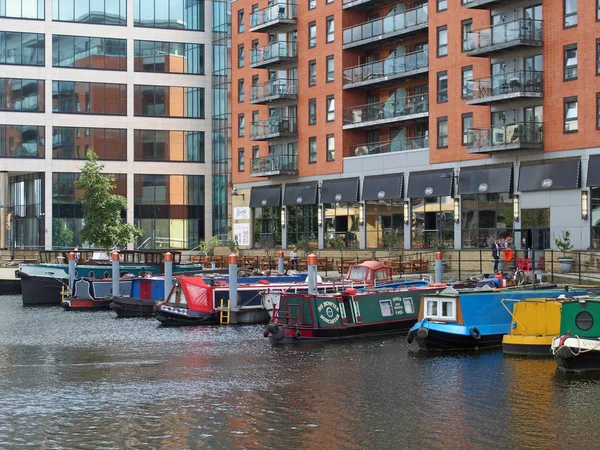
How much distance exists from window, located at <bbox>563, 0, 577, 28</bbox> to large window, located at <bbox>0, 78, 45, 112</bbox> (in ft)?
171

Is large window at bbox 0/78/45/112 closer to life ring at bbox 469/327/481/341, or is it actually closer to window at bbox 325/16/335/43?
window at bbox 325/16/335/43

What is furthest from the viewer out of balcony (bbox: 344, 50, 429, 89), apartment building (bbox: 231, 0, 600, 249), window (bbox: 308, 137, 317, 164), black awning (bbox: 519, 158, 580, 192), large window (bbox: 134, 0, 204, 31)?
large window (bbox: 134, 0, 204, 31)

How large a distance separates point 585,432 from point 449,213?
141 feet

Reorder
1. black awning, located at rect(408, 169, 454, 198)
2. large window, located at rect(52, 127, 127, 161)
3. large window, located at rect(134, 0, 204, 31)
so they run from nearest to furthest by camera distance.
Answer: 1. black awning, located at rect(408, 169, 454, 198)
2. large window, located at rect(52, 127, 127, 161)
3. large window, located at rect(134, 0, 204, 31)

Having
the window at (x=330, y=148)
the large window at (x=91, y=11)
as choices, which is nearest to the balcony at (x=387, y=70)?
the window at (x=330, y=148)

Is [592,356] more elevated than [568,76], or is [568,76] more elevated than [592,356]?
[568,76]

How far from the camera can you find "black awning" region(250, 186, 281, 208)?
8031 centimetres

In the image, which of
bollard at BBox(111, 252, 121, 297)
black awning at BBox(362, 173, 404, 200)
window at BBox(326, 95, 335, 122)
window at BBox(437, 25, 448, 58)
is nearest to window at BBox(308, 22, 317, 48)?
window at BBox(326, 95, 335, 122)

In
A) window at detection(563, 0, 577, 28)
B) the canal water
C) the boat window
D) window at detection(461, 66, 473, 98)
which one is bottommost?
the canal water

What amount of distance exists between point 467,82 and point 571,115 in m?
8.33

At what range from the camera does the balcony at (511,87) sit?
5746 centimetres

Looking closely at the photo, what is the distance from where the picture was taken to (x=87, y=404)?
25.9 m

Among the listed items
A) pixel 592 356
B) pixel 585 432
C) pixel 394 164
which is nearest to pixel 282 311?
pixel 592 356

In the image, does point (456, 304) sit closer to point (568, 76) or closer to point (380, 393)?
point (380, 393)
